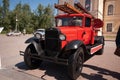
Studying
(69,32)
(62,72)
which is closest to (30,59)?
(62,72)

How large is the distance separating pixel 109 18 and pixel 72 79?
36.7 metres

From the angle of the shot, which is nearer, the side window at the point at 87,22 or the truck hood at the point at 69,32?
the truck hood at the point at 69,32

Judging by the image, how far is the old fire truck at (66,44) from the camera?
21.2ft

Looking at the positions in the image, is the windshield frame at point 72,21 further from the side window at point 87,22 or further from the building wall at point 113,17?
the building wall at point 113,17

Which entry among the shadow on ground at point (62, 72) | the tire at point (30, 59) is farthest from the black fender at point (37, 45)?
the shadow on ground at point (62, 72)

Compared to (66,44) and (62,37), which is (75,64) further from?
(62,37)

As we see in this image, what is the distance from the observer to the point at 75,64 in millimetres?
6352

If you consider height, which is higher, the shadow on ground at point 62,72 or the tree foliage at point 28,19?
the tree foliage at point 28,19

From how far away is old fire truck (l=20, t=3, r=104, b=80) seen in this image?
646 centimetres

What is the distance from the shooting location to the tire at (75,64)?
20.2 feet

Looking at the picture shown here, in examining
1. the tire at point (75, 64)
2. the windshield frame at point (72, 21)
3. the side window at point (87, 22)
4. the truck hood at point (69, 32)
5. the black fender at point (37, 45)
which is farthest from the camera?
the side window at point (87, 22)

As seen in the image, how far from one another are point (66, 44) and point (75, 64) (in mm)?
977

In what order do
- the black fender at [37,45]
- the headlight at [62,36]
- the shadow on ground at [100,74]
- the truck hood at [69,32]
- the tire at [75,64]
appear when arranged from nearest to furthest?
the tire at [75,64] → the shadow on ground at [100,74] → the headlight at [62,36] → the truck hood at [69,32] → the black fender at [37,45]

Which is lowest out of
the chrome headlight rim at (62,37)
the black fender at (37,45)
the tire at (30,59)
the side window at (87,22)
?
the tire at (30,59)
